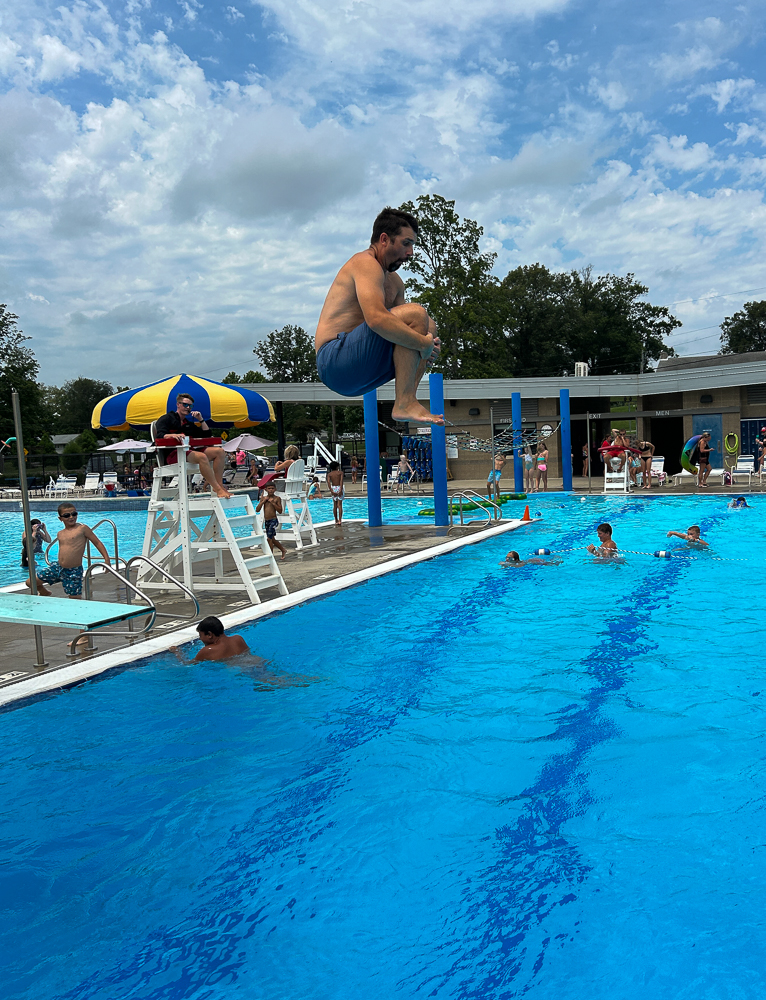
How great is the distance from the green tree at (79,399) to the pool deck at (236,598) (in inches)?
3153

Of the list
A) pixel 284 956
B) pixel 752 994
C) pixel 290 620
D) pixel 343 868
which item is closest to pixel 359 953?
pixel 284 956

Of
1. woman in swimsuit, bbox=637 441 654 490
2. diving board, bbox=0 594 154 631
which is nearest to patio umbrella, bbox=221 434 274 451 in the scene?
woman in swimsuit, bbox=637 441 654 490

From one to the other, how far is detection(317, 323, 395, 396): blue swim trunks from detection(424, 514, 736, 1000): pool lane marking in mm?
2322

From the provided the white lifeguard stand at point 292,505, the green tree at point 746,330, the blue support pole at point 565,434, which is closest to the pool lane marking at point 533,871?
the white lifeguard stand at point 292,505

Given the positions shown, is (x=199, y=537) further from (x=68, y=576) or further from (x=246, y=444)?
(x=246, y=444)

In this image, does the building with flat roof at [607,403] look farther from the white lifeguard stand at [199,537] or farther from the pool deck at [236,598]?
the white lifeguard stand at [199,537]

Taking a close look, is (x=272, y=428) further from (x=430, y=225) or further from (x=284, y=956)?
(x=284, y=956)

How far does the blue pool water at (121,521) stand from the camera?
46.6 feet

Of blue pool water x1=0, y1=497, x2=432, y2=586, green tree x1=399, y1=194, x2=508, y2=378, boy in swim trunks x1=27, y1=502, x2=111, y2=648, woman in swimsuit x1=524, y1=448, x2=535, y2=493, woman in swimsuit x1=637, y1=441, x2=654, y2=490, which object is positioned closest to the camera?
boy in swim trunks x1=27, y1=502, x2=111, y2=648

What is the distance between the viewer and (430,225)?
42750 millimetres

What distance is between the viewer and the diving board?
13.5 ft

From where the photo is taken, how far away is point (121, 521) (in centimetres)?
2064

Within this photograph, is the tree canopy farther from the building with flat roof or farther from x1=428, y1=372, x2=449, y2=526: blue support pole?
x1=428, y1=372, x2=449, y2=526: blue support pole

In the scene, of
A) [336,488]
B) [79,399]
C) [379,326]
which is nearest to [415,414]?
[379,326]
